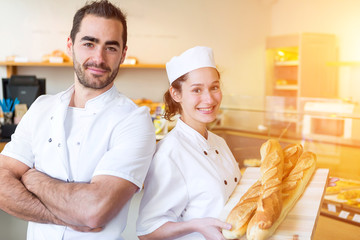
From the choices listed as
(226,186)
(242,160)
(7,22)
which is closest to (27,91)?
(242,160)

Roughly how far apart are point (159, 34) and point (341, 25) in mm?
2799

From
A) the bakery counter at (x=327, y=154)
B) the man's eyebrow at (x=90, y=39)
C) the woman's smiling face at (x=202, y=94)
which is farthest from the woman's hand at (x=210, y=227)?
the bakery counter at (x=327, y=154)

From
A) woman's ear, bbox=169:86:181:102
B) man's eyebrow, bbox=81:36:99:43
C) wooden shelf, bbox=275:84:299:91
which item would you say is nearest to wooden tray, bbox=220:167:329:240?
woman's ear, bbox=169:86:181:102

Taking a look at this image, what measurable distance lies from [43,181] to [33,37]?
4676mm

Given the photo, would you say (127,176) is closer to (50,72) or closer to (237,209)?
(237,209)

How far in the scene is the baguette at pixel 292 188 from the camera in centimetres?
101

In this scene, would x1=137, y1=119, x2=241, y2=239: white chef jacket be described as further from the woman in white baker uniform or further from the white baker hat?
the white baker hat

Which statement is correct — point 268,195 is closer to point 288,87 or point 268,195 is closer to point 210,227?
point 210,227

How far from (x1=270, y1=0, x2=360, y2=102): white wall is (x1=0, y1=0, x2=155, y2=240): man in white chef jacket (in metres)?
5.12

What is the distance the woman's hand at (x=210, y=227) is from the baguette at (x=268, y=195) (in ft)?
0.27

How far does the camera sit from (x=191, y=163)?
1.30 metres

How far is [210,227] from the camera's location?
1119 mm

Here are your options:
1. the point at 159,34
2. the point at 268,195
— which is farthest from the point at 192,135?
the point at 159,34

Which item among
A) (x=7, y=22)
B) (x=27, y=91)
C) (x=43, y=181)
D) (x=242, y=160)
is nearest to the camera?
(x=43, y=181)
